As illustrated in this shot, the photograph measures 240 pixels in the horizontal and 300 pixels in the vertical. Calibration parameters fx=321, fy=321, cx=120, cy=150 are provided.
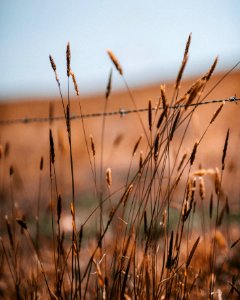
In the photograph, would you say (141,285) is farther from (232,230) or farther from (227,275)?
(232,230)

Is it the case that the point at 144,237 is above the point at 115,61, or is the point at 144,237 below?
below

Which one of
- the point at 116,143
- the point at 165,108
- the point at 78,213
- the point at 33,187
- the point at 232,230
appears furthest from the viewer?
the point at 33,187

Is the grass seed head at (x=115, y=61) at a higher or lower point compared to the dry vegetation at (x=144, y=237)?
higher

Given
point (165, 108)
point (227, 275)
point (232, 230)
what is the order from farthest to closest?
point (232, 230), point (227, 275), point (165, 108)

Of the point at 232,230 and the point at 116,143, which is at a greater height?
the point at 116,143

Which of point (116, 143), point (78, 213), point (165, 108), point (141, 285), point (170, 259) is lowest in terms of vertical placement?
point (78, 213)

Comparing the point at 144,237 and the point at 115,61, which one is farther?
the point at 144,237

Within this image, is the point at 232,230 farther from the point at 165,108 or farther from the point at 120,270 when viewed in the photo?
the point at 165,108

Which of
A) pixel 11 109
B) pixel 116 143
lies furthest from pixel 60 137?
pixel 11 109

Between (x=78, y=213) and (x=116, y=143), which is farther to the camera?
(x=78, y=213)

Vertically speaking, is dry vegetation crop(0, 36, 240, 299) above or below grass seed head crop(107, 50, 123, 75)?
below

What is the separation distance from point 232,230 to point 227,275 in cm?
128

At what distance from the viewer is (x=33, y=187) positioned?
23.3 ft

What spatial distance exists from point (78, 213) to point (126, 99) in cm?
2149
